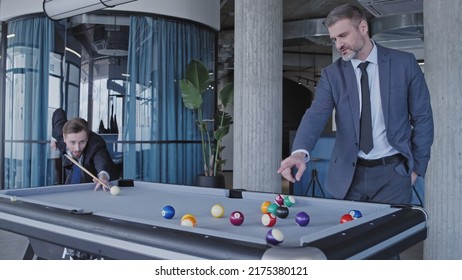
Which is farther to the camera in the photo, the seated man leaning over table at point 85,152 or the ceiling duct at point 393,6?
the ceiling duct at point 393,6

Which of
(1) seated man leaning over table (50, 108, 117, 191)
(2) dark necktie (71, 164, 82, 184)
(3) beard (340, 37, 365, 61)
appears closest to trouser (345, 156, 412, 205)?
(3) beard (340, 37, 365, 61)

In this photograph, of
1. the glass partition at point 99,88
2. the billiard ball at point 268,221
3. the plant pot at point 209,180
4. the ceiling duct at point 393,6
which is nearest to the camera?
the billiard ball at point 268,221

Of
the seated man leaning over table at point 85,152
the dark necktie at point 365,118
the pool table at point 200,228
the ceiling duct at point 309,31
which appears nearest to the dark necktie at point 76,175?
the seated man leaning over table at point 85,152

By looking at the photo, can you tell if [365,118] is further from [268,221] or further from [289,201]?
[268,221]

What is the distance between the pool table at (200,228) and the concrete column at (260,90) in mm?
1884

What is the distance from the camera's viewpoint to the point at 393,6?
18.6ft

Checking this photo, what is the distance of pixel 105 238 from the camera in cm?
168

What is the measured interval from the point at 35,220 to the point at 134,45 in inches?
181

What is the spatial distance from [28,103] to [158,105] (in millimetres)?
1785

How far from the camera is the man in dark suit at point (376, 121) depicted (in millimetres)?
2256

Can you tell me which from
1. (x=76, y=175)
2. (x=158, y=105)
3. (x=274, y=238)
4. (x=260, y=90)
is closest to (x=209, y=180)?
(x=158, y=105)

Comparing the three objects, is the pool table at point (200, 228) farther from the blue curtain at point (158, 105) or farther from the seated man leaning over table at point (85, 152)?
the blue curtain at point (158, 105)

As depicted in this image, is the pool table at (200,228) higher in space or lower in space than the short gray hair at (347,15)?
lower

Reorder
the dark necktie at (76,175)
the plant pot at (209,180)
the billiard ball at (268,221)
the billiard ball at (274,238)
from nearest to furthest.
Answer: the billiard ball at (274,238), the billiard ball at (268,221), the dark necktie at (76,175), the plant pot at (209,180)
